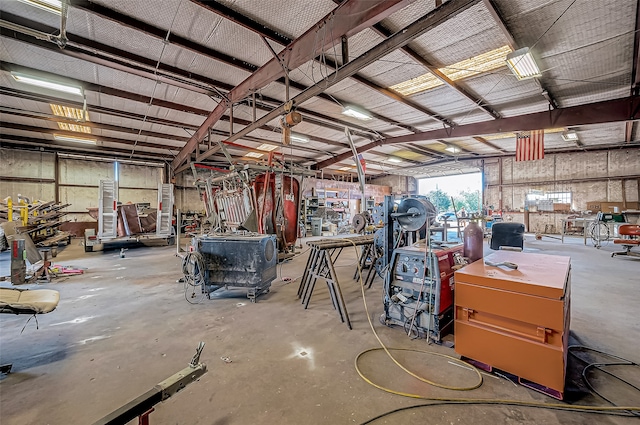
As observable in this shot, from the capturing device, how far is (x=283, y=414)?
67.6 inches

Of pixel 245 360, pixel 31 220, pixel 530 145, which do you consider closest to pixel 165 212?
pixel 31 220

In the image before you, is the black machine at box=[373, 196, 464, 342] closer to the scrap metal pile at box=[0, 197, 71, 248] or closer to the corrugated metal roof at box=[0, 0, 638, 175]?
the corrugated metal roof at box=[0, 0, 638, 175]

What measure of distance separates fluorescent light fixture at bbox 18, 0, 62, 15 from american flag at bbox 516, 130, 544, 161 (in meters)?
11.7

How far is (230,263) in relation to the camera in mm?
4012

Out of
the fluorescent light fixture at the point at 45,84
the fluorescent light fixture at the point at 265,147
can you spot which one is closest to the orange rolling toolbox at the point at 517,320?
the fluorescent light fixture at the point at 45,84

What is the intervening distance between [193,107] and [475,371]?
8.34 meters

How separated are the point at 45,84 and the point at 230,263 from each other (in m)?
5.86

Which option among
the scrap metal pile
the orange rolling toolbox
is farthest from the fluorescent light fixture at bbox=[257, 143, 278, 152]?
the orange rolling toolbox

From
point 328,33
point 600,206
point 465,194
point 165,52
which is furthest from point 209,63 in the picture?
point 465,194

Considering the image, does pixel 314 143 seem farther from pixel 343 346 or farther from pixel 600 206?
pixel 600 206

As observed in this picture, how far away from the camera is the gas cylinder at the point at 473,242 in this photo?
3045 millimetres

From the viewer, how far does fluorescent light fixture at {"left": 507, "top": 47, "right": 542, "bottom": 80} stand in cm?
440

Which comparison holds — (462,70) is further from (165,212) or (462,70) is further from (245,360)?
(165,212)

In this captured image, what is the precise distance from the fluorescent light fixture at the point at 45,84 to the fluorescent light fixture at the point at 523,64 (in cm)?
889
